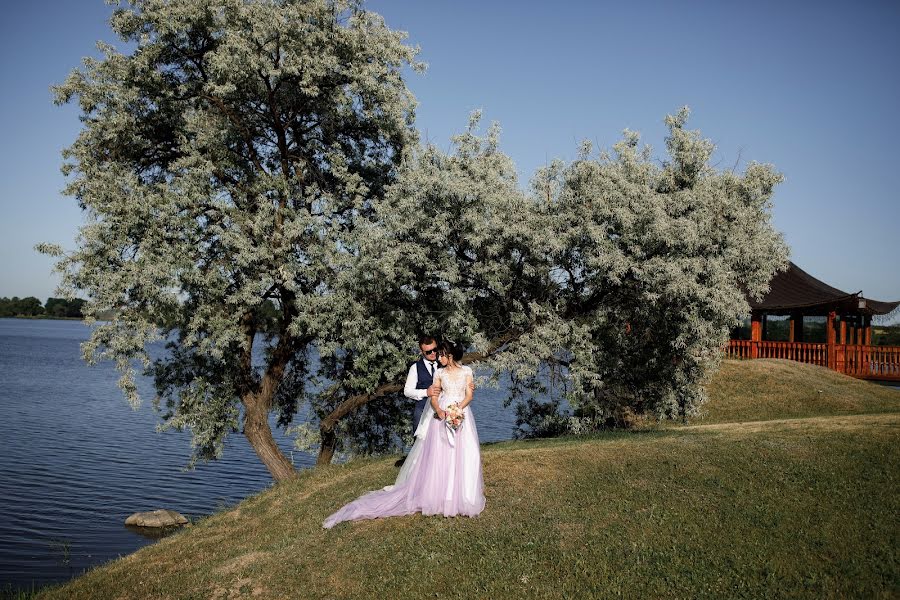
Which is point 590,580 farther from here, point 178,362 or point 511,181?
point 178,362

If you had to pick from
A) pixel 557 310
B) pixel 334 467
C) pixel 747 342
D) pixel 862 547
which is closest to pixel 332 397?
pixel 334 467

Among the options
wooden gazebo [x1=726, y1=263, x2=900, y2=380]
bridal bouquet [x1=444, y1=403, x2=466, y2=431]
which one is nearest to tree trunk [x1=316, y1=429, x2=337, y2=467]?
bridal bouquet [x1=444, y1=403, x2=466, y2=431]

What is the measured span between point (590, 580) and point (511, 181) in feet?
36.1

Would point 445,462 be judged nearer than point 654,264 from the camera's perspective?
Yes

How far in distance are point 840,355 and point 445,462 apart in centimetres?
3191

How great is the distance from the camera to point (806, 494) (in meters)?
12.7

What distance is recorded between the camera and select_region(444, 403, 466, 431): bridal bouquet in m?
12.5

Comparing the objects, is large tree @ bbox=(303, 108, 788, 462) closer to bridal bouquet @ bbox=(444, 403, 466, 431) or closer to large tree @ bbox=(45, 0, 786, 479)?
large tree @ bbox=(45, 0, 786, 479)

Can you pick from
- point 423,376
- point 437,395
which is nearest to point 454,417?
point 437,395

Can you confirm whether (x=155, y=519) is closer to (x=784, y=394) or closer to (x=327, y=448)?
(x=327, y=448)

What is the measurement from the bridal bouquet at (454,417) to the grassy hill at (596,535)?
5.29 ft

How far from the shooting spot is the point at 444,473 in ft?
41.5

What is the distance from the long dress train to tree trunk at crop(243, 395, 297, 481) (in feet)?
29.5

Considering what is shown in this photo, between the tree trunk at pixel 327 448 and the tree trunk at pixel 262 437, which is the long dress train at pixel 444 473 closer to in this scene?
the tree trunk at pixel 262 437
